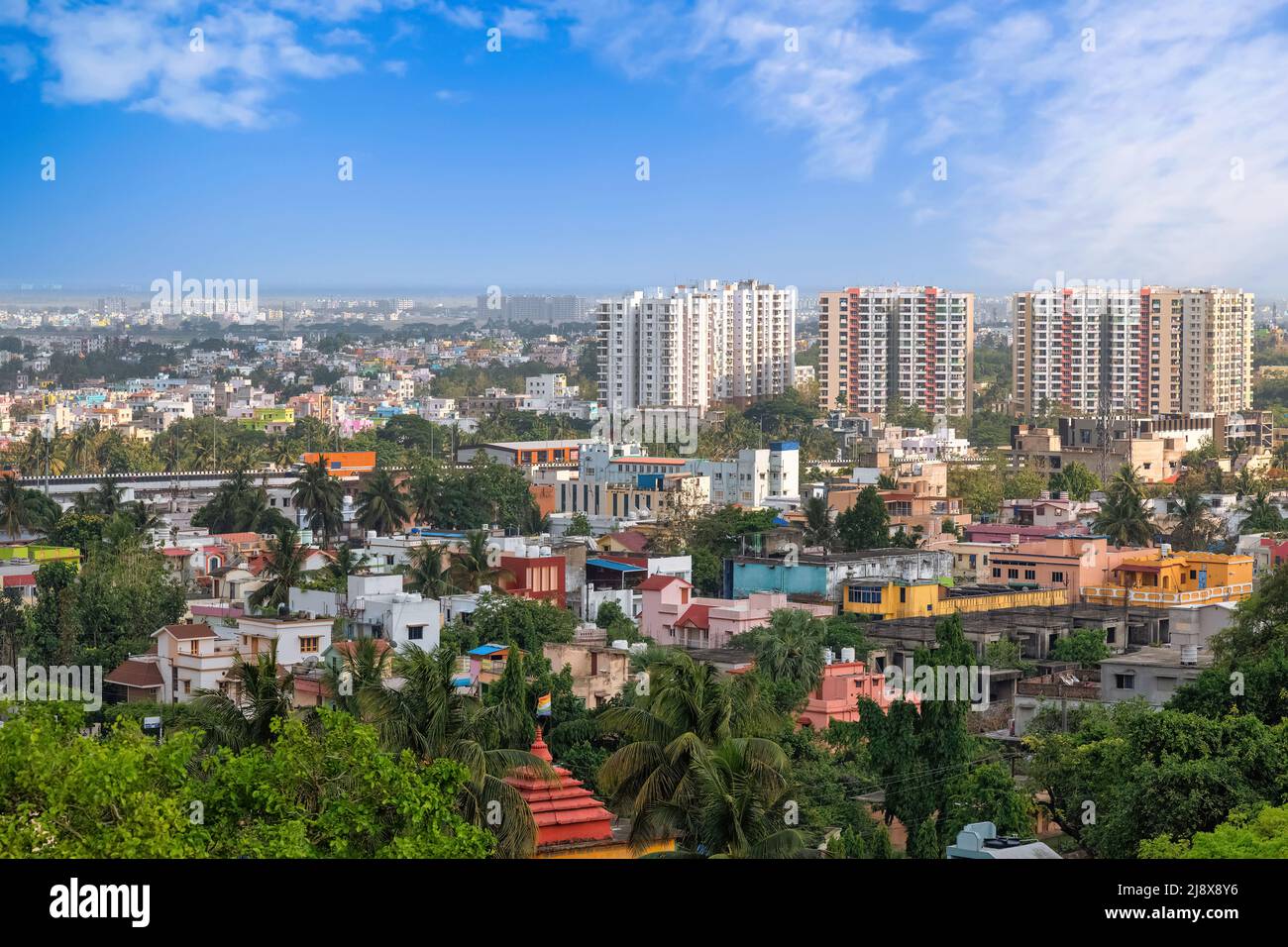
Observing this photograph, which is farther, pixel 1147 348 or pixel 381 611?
pixel 1147 348

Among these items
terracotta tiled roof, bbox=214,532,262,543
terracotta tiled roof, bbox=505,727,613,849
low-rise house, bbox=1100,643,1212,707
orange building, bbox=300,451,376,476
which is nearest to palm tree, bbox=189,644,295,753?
terracotta tiled roof, bbox=505,727,613,849

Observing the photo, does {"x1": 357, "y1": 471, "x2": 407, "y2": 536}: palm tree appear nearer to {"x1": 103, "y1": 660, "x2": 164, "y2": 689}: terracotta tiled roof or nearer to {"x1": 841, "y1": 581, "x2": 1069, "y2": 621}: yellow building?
{"x1": 841, "y1": 581, "x2": 1069, "y2": 621}: yellow building

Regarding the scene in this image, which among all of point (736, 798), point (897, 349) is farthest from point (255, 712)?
point (897, 349)

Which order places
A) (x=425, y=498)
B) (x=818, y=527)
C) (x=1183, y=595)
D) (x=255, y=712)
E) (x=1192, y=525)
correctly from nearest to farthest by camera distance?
(x=255, y=712) → (x=1183, y=595) → (x=818, y=527) → (x=1192, y=525) → (x=425, y=498)

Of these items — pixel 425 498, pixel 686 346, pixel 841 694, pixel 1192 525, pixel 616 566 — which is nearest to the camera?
pixel 841 694

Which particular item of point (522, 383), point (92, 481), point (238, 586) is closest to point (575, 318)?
point (522, 383)

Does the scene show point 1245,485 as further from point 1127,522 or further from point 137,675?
point 137,675
